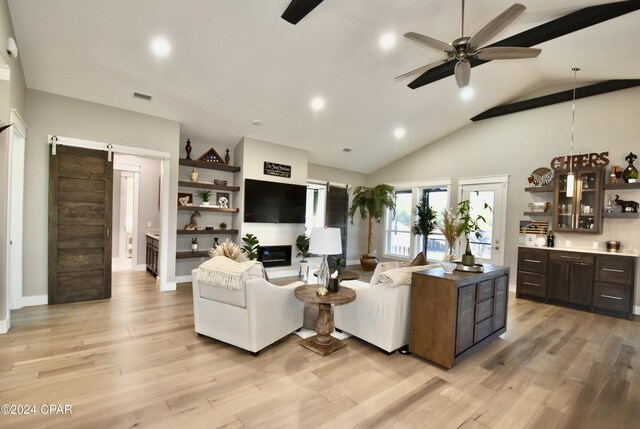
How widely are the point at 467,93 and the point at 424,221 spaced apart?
2994 millimetres

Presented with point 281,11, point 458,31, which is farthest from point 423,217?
point 281,11

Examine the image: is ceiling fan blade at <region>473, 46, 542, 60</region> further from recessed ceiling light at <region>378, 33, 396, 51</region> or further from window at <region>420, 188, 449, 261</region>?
window at <region>420, 188, 449, 261</region>

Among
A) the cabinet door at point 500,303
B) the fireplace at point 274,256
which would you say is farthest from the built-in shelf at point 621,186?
the fireplace at point 274,256

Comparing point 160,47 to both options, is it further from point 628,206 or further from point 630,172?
point 628,206

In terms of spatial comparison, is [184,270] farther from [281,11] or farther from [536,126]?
[536,126]

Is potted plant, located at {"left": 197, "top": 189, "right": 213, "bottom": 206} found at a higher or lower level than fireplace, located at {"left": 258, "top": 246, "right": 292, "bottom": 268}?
higher

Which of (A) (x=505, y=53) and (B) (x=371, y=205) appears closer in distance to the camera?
(A) (x=505, y=53)

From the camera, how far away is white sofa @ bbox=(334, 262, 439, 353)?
9.59 ft

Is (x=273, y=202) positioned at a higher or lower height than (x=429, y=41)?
lower

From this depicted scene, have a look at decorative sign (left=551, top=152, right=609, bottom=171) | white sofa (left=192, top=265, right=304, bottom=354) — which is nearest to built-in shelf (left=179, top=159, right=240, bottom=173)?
white sofa (left=192, top=265, right=304, bottom=354)

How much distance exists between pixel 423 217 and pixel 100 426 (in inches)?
267

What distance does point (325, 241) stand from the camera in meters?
2.81

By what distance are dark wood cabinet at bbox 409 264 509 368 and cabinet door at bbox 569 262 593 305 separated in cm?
270

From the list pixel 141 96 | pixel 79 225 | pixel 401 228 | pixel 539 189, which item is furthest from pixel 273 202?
pixel 539 189
